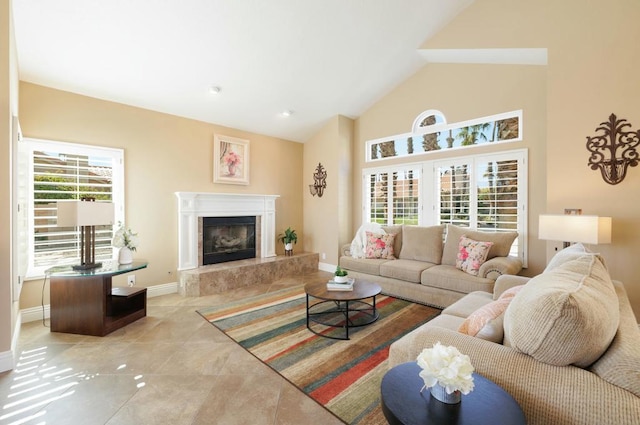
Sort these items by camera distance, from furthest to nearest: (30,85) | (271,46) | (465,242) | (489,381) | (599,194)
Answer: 1. (465,242)
2. (271,46)
3. (30,85)
4. (599,194)
5. (489,381)

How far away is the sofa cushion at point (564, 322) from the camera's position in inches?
40.9

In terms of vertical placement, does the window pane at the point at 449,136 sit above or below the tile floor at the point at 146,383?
above

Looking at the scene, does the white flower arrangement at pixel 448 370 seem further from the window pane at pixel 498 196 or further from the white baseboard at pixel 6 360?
the window pane at pixel 498 196

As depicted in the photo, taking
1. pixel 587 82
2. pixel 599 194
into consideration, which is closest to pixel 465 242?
pixel 599 194

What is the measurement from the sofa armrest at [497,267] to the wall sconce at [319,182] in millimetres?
3305

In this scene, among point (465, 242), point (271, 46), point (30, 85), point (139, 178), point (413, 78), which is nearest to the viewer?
point (30, 85)

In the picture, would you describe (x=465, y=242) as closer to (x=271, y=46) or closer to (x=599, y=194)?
(x=599, y=194)

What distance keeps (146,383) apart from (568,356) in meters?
2.63

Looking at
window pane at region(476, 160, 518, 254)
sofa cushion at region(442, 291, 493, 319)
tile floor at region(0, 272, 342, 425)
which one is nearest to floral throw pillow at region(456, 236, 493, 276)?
window pane at region(476, 160, 518, 254)

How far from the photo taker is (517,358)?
1.22 meters

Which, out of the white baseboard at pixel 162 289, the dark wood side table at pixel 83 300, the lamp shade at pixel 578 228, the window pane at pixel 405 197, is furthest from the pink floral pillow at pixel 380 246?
the dark wood side table at pixel 83 300

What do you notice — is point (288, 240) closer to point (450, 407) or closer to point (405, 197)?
point (405, 197)

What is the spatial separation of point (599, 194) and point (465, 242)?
56.5 inches

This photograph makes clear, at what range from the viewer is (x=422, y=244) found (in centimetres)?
446
